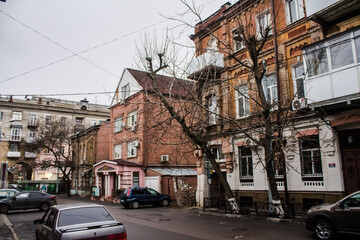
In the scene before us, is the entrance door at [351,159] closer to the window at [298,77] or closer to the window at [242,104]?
the window at [298,77]

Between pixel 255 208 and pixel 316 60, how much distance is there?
7964 millimetres

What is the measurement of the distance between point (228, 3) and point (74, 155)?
35366 millimetres

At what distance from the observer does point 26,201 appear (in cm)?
2028

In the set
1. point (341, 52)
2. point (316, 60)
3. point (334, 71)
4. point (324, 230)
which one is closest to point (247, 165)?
point (316, 60)

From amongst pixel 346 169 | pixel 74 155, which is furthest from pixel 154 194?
pixel 74 155

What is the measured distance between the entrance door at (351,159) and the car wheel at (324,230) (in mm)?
4703

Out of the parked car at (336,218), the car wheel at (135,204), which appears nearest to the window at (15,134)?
the car wheel at (135,204)

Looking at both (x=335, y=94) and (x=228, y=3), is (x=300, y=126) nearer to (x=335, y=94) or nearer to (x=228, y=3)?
(x=335, y=94)

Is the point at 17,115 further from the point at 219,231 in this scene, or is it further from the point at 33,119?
the point at 219,231

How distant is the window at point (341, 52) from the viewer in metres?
12.3

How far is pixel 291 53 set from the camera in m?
16.0

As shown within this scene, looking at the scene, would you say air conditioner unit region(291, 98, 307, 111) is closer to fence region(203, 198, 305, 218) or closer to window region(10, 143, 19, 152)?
fence region(203, 198, 305, 218)

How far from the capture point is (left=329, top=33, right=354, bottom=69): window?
12.3 m

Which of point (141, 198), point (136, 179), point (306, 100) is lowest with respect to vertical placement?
point (141, 198)
